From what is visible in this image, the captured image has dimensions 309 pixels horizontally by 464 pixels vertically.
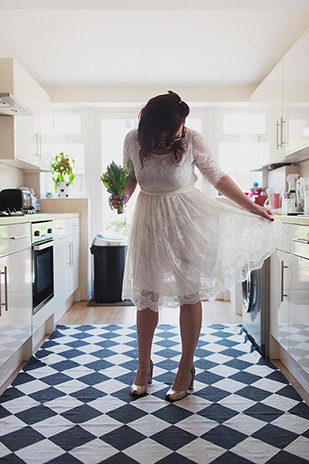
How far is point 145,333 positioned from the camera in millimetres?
2340

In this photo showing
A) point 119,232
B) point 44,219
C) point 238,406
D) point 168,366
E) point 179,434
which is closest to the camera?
point 179,434

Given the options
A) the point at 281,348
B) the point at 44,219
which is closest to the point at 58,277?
the point at 44,219

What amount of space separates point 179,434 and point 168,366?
2.88 feet

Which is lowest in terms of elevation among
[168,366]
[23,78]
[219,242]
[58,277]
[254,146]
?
[168,366]

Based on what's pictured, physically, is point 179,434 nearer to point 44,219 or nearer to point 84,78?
point 44,219

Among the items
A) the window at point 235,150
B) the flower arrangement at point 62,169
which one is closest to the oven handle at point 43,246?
the flower arrangement at point 62,169

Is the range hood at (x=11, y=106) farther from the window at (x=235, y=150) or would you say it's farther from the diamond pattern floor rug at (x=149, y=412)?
the window at (x=235, y=150)

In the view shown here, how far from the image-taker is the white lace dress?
2221 mm

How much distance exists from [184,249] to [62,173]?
3.27 metres

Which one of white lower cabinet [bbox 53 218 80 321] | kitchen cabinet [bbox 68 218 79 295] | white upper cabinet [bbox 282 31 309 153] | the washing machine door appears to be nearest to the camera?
white upper cabinet [bbox 282 31 309 153]

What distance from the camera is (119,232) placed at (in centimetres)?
541

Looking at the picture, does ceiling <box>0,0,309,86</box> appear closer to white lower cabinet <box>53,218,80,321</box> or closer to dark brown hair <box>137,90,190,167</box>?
dark brown hair <box>137,90,190,167</box>

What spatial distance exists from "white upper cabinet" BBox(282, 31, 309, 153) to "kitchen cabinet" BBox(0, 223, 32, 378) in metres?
1.81

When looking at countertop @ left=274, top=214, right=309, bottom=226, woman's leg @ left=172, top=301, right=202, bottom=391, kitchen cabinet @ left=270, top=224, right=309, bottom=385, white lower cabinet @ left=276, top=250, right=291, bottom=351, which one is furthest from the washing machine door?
woman's leg @ left=172, top=301, right=202, bottom=391
